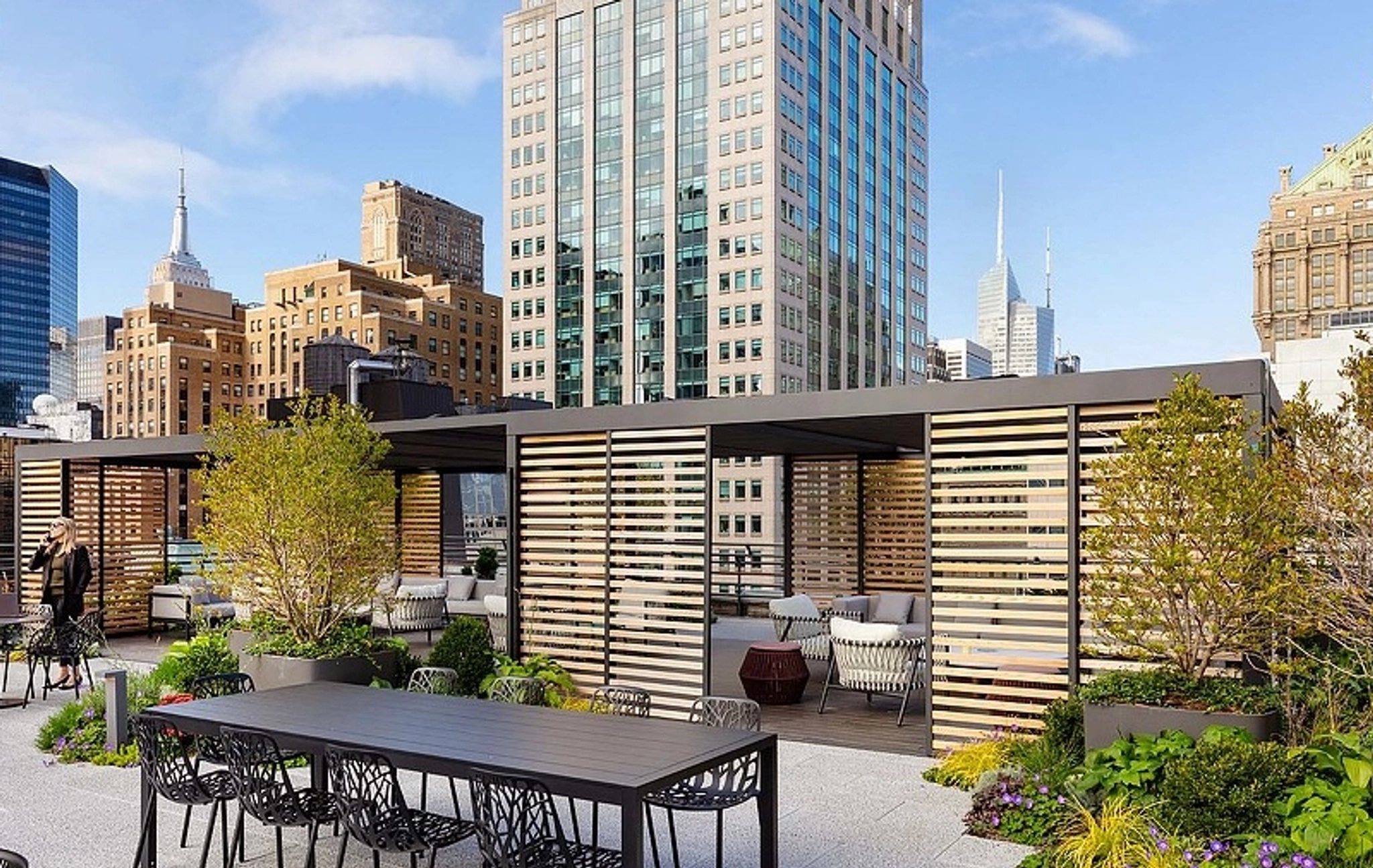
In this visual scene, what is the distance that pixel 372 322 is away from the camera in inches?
3952

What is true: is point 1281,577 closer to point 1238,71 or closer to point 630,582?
point 630,582

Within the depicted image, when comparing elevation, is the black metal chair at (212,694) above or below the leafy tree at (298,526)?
below

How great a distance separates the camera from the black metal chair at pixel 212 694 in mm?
6449

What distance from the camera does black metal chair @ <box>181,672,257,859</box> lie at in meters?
6.45

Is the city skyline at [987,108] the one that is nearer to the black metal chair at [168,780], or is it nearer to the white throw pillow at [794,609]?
the white throw pillow at [794,609]

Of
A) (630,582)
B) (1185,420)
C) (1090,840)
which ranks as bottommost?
(1090,840)

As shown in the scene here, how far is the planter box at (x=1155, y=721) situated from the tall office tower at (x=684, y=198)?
63.4m

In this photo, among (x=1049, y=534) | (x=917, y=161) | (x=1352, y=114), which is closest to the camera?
(x=1049, y=534)

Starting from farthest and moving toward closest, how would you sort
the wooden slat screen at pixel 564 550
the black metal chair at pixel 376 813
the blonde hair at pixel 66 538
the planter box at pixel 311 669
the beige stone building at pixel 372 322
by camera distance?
the beige stone building at pixel 372 322
the blonde hair at pixel 66 538
the wooden slat screen at pixel 564 550
the planter box at pixel 311 669
the black metal chair at pixel 376 813

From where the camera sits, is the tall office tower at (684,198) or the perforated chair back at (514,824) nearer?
the perforated chair back at (514,824)

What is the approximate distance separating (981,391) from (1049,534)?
1.20 meters

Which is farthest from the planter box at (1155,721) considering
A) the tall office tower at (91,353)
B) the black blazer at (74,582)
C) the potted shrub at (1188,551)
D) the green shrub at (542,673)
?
the tall office tower at (91,353)

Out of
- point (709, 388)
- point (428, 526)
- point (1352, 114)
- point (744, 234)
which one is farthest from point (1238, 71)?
point (1352, 114)

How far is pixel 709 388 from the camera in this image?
71.9m
